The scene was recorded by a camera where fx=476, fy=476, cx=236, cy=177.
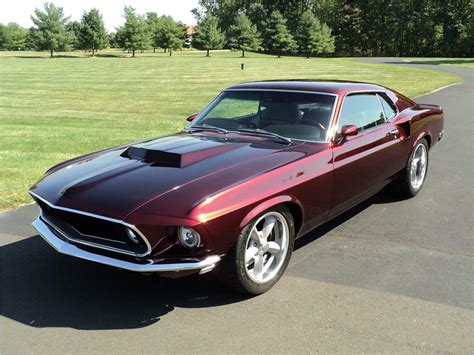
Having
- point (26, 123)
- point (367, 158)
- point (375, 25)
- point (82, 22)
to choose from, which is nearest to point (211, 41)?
point (82, 22)

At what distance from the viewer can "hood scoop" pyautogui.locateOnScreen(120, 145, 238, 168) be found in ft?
12.0

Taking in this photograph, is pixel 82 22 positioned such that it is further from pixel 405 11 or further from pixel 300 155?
pixel 300 155

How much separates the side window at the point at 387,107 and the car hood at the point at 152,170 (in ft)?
5.89

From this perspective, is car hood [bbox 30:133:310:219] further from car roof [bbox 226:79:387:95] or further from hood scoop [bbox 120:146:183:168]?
car roof [bbox 226:79:387:95]

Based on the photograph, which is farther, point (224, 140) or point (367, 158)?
point (367, 158)

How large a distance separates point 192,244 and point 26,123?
35.6 feet

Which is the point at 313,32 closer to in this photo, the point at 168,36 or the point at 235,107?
the point at 168,36

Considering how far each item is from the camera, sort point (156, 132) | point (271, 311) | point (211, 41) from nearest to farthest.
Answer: point (271, 311) → point (156, 132) → point (211, 41)

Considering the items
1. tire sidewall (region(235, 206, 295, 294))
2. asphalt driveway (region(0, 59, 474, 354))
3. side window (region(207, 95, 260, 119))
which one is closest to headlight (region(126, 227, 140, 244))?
asphalt driveway (region(0, 59, 474, 354))

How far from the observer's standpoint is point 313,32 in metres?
67.4

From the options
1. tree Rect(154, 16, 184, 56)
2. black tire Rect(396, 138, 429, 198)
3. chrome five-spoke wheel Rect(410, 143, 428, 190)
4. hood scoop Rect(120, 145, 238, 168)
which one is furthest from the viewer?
tree Rect(154, 16, 184, 56)

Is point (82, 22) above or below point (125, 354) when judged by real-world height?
above

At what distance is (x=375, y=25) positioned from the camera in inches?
2970

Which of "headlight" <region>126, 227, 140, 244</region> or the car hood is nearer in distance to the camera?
"headlight" <region>126, 227, 140, 244</region>
